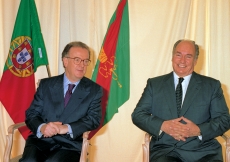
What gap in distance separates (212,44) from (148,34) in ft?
3.07

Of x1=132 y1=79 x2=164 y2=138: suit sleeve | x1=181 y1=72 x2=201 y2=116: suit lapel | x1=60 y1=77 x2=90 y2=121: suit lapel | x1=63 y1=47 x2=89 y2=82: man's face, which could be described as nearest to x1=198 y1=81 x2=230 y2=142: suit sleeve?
x1=181 y1=72 x2=201 y2=116: suit lapel

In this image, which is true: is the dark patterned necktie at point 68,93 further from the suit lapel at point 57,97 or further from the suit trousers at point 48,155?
the suit trousers at point 48,155

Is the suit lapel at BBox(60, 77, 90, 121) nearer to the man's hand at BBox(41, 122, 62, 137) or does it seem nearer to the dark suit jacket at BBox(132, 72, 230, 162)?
the man's hand at BBox(41, 122, 62, 137)

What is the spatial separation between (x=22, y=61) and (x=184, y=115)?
2.53 metres

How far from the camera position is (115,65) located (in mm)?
5109

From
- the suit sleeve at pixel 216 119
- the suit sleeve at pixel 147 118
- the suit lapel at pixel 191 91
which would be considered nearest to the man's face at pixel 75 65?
the suit sleeve at pixel 147 118

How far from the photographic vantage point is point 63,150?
3398mm

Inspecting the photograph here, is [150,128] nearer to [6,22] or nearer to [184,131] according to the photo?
[184,131]

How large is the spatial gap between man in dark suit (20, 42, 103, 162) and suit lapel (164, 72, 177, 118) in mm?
713

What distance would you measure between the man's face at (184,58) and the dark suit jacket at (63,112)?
0.87 m

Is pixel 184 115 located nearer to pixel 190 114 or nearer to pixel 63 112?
pixel 190 114

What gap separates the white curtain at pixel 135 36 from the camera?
15.9 feet

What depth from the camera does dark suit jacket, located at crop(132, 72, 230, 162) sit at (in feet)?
10.9

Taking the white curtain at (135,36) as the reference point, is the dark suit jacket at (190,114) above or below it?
below
